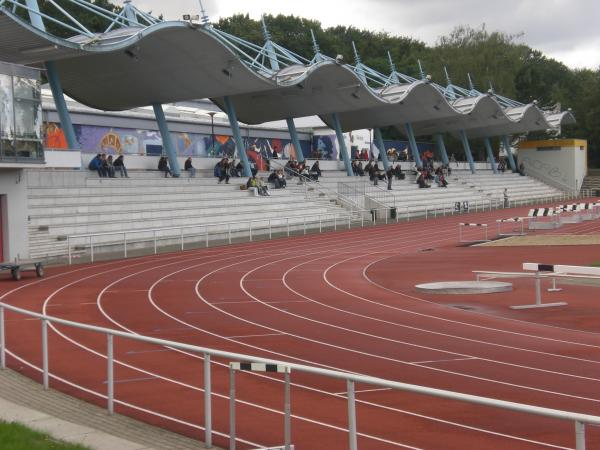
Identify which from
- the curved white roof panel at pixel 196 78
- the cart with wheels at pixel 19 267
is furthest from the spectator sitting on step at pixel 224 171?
the cart with wheels at pixel 19 267

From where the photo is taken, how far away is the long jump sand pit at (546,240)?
3234 cm

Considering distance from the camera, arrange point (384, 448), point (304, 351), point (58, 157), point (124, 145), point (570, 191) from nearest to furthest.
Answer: point (384, 448), point (304, 351), point (58, 157), point (124, 145), point (570, 191)

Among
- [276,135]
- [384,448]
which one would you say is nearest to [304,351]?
[384,448]

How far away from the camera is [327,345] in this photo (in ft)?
42.0

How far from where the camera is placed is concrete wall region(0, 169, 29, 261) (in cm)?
2719

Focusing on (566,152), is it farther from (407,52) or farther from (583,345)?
(583,345)

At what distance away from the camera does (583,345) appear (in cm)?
1275

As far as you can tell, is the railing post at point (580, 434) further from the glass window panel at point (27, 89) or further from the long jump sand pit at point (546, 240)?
the long jump sand pit at point (546, 240)

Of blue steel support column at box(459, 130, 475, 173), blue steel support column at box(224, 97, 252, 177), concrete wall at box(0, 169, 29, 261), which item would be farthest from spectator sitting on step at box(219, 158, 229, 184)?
blue steel support column at box(459, 130, 475, 173)

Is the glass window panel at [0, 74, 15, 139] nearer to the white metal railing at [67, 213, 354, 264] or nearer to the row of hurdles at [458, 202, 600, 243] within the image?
the white metal railing at [67, 213, 354, 264]

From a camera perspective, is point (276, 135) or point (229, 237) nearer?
point (229, 237)

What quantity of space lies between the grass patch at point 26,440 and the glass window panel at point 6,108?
65.8 ft

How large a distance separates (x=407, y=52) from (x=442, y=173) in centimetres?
4657

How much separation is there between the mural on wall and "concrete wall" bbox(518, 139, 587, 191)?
1153 inches
